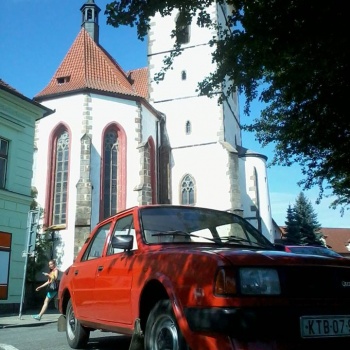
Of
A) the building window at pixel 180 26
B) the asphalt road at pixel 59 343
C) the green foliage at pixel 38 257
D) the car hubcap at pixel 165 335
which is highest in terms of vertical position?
the building window at pixel 180 26

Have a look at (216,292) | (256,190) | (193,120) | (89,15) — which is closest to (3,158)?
(216,292)

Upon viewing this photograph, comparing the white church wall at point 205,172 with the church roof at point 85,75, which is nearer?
the church roof at point 85,75

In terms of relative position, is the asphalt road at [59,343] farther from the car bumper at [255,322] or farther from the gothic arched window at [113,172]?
the gothic arched window at [113,172]

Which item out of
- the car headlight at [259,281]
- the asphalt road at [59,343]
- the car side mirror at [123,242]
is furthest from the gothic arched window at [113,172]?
the car headlight at [259,281]

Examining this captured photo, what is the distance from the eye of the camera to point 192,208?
524cm

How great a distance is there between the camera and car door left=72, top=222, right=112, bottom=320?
17.9 feet

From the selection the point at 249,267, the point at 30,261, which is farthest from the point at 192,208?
the point at 30,261

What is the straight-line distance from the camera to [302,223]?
165ft

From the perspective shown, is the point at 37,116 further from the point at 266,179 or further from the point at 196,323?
the point at 266,179

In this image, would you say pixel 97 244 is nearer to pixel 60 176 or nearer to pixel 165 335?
pixel 165 335

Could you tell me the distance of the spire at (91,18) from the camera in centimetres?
3616

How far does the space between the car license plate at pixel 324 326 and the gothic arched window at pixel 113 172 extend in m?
21.6

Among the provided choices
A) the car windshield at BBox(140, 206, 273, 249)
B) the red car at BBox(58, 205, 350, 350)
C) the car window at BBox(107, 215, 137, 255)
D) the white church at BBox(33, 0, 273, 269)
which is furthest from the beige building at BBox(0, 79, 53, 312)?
the car windshield at BBox(140, 206, 273, 249)

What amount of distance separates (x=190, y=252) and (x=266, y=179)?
30.5 meters
